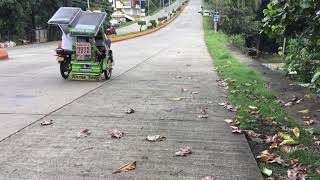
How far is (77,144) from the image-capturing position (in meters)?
6.48

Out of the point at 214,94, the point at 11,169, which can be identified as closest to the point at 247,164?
the point at 11,169

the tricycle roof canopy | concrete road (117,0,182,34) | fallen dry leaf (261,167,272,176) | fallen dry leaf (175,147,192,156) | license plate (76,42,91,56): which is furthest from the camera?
concrete road (117,0,182,34)

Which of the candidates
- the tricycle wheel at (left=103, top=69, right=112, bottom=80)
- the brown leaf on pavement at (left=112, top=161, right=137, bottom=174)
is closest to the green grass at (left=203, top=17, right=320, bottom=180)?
the brown leaf on pavement at (left=112, top=161, right=137, bottom=174)

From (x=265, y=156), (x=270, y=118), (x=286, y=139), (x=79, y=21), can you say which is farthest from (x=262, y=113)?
(x=79, y=21)

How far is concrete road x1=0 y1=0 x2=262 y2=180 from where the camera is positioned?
5434mm

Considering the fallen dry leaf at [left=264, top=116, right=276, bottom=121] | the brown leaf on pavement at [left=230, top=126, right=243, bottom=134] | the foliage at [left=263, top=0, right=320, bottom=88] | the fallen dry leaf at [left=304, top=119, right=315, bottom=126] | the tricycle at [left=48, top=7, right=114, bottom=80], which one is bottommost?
the fallen dry leaf at [left=304, top=119, right=315, bottom=126]

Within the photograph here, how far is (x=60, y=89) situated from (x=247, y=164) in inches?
283

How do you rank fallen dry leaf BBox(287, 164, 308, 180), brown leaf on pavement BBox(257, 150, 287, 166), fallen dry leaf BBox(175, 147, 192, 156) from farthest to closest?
fallen dry leaf BBox(175, 147, 192, 156) < brown leaf on pavement BBox(257, 150, 287, 166) < fallen dry leaf BBox(287, 164, 308, 180)

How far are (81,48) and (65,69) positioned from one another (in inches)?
34.6

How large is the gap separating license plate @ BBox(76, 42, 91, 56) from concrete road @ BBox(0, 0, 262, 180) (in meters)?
1.24

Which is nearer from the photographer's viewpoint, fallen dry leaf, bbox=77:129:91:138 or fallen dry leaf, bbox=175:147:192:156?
fallen dry leaf, bbox=175:147:192:156

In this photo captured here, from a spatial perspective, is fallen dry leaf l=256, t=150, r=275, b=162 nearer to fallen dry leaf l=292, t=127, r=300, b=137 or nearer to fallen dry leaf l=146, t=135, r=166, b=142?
fallen dry leaf l=292, t=127, r=300, b=137

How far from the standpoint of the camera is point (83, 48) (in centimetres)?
1379

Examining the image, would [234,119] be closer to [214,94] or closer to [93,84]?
[214,94]
